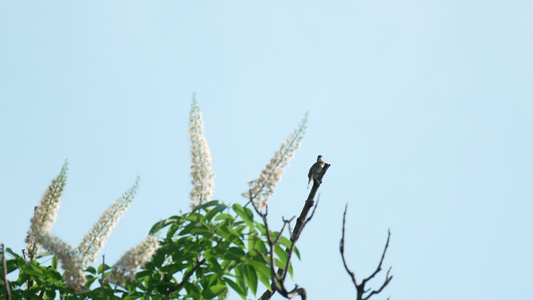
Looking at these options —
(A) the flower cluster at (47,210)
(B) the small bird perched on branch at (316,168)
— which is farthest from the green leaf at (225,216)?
(B) the small bird perched on branch at (316,168)

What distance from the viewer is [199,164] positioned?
4496mm

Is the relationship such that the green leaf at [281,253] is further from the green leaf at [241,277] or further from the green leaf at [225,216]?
the green leaf at [225,216]

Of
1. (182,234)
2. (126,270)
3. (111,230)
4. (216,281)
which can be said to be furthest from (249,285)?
(111,230)

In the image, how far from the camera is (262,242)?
370cm

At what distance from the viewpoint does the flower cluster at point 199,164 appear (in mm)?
4223

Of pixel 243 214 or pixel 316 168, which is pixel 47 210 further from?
pixel 316 168

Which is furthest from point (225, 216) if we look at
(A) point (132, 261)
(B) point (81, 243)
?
(B) point (81, 243)

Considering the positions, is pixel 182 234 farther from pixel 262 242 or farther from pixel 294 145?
pixel 294 145

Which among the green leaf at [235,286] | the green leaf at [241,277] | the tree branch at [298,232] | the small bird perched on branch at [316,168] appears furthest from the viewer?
the small bird perched on branch at [316,168]

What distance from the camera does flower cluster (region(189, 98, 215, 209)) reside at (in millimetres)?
4223

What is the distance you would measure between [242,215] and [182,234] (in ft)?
1.30

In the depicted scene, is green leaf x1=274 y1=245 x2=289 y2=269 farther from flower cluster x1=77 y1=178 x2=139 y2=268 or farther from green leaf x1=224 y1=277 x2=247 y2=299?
flower cluster x1=77 y1=178 x2=139 y2=268

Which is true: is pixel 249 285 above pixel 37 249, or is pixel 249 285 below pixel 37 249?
above

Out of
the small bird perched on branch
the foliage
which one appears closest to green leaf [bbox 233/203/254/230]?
the foliage
